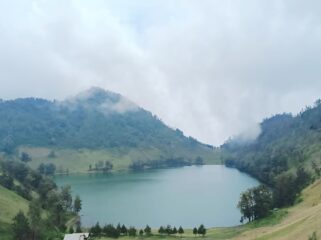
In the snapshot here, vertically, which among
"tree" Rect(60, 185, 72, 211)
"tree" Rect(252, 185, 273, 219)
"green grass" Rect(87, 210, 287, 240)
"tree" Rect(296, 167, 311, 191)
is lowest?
"green grass" Rect(87, 210, 287, 240)

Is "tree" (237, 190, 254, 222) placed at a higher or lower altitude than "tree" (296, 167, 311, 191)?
lower

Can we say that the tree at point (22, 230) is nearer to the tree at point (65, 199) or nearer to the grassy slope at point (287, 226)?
the grassy slope at point (287, 226)

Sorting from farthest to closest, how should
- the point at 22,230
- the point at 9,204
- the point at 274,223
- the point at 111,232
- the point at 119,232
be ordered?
the point at 9,204
the point at 274,223
the point at 119,232
the point at 111,232
the point at 22,230

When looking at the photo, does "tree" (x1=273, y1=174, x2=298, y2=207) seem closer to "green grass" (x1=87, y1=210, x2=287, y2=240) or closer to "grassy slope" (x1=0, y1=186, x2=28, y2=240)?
"green grass" (x1=87, y1=210, x2=287, y2=240)

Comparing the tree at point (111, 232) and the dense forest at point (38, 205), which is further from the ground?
the dense forest at point (38, 205)

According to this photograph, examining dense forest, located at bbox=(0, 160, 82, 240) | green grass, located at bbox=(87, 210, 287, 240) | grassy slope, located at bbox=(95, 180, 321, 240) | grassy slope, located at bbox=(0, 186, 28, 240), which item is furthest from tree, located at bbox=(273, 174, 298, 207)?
grassy slope, located at bbox=(0, 186, 28, 240)

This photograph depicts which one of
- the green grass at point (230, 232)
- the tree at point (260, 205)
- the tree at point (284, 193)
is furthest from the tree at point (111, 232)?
the tree at point (284, 193)

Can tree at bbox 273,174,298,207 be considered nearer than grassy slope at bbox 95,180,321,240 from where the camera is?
No

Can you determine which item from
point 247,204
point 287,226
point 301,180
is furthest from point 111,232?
point 301,180

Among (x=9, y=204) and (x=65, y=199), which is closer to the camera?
(x=9, y=204)

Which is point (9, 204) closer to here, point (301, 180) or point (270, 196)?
point (270, 196)

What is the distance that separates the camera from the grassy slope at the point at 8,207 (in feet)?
357

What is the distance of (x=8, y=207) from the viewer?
420 feet

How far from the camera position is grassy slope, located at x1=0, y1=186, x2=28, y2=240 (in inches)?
4281
